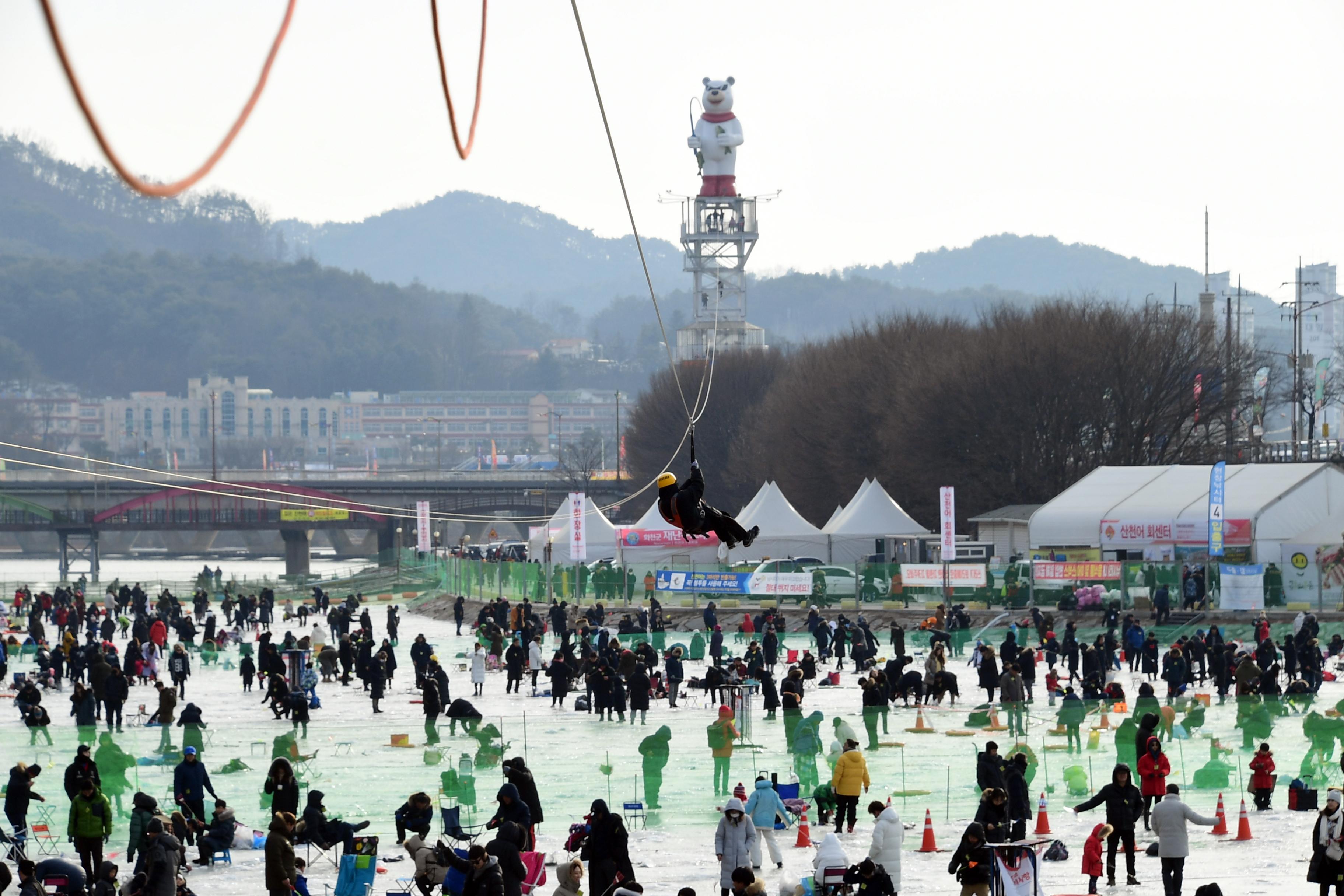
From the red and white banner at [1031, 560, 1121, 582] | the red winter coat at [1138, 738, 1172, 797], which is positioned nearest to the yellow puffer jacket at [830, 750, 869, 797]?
the red winter coat at [1138, 738, 1172, 797]

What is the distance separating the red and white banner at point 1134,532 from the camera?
47.0 meters

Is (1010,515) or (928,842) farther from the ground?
(1010,515)

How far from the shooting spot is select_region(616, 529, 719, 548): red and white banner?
56.4 metres

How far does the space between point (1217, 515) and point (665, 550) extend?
19.2m

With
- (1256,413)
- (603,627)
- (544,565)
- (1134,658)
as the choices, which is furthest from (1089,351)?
(1134,658)

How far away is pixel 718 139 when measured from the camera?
401 ft

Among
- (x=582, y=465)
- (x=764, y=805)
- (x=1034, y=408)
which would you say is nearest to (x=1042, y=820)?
(x=764, y=805)

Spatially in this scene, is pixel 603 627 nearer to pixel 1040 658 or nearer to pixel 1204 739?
pixel 1040 658

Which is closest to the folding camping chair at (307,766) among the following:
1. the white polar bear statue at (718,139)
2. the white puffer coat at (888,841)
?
the white puffer coat at (888,841)

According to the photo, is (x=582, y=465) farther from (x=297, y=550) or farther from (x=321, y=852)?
(x=321, y=852)

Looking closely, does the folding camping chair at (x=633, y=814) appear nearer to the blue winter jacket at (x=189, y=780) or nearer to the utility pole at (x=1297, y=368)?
the blue winter jacket at (x=189, y=780)

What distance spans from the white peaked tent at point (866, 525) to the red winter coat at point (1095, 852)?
38281 millimetres

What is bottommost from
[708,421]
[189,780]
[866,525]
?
[189,780]

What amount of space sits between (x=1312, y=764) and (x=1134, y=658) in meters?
13.4
